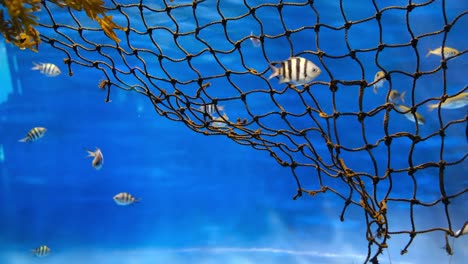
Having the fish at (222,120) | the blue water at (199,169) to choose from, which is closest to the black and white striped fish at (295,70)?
the fish at (222,120)

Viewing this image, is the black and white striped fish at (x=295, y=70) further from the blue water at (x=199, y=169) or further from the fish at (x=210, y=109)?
the blue water at (x=199, y=169)

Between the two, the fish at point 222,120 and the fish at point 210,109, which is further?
the fish at point 210,109

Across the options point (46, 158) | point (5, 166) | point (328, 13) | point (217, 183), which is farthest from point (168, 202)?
point (328, 13)

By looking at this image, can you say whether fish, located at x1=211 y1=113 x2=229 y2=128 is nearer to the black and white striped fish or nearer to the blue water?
the black and white striped fish

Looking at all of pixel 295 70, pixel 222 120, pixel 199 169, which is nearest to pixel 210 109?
pixel 222 120

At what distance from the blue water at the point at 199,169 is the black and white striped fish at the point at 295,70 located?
24.6 feet

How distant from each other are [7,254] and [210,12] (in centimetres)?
727

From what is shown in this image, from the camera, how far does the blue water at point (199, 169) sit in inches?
395

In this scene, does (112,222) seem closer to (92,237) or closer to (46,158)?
(92,237)

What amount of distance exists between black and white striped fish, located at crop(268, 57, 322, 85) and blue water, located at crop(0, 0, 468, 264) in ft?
24.6

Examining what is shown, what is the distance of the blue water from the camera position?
32.9 feet

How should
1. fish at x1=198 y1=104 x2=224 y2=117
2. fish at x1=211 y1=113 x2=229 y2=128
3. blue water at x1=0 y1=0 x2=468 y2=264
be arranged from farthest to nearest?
blue water at x1=0 y1=0 x2=468 y2=264 → fish at x1=198 y1=104 x2=224 y2=117 → fish at x1=211 y1=113 x2=229 y2=128

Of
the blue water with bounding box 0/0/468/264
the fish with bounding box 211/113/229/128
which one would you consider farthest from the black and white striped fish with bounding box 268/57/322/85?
the blue water with bounding box 0/0/468/264

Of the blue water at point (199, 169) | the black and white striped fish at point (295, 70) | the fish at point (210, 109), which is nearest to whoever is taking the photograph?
the black and white striped fish at point (295, 70)
